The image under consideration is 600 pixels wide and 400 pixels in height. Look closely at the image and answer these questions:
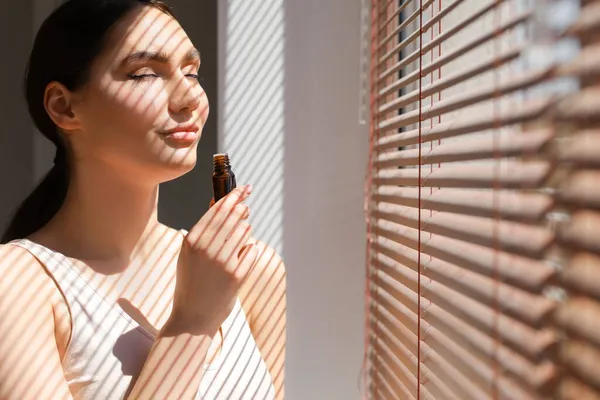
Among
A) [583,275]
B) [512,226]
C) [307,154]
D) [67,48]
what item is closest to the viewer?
[583,275]

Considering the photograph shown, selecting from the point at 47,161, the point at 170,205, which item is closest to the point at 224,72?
the point at 170,205

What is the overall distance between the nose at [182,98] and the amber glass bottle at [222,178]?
83 mm

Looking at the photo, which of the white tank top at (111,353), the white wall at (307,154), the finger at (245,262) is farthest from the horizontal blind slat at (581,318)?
the white wall at (307,154)

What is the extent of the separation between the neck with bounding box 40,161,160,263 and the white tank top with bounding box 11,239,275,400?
48 mm

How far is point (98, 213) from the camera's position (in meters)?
1.07

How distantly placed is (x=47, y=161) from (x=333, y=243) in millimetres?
1183

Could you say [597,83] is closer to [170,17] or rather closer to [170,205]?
[170,17]

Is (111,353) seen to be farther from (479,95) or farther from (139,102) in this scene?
(479,95)

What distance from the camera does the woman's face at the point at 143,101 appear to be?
985 mm

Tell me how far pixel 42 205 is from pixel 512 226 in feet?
2.53

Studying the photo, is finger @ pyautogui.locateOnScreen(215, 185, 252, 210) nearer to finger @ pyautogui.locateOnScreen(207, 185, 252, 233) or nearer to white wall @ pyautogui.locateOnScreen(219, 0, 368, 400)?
finger @ pyautogui.locateOnScreen(207, 185, 252, 233)

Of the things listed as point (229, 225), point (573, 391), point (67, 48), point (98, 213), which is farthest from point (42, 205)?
point (573, 391)

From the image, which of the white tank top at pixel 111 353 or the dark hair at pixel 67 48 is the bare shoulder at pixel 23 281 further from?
the dark hair at pixel 67 48

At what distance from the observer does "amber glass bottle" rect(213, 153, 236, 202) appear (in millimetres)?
975
